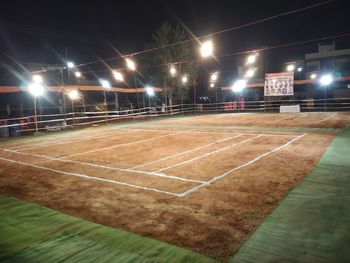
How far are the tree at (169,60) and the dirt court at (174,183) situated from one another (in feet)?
60.8

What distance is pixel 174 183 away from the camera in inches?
221

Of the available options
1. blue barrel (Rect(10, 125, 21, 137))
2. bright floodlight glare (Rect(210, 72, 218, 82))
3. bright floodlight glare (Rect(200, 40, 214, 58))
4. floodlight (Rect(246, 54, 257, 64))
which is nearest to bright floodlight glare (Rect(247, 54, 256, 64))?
floodlight (Rect(246, 54, 257, 64))

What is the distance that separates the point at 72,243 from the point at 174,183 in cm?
260

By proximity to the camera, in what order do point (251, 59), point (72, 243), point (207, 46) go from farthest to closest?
point (251, 59)
point (207, 46)
point (72, 243)

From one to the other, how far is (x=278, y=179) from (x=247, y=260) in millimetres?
3042

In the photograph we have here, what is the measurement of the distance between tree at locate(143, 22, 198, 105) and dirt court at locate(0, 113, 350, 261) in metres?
18.5

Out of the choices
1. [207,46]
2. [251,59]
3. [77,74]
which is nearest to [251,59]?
[251,59]

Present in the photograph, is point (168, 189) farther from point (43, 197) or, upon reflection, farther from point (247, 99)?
point (247, 99)

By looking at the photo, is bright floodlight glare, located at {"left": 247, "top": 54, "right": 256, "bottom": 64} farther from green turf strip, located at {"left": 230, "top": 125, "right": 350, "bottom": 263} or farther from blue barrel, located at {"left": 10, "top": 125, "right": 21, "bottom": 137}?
green turf strip, located at {"left": 230, "top": 125, "right": 350, "bottom": 263}

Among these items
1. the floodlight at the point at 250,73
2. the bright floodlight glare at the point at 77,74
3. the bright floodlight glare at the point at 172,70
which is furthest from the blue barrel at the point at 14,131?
the floodlight at the point at 250,73

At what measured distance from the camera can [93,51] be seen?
34.8m

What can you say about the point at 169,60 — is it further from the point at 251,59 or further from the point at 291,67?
the point at 291,67

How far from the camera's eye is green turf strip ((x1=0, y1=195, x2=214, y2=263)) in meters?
3.06

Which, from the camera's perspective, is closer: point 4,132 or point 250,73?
point 4,132
